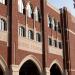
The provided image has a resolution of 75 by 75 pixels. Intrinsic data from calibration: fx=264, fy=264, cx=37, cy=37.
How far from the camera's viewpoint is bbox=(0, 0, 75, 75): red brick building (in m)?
26.5

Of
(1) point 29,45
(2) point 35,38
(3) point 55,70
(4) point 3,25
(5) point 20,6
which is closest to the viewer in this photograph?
(4) point 3,25

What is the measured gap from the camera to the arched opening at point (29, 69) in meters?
34.5

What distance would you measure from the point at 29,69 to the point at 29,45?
328 inches

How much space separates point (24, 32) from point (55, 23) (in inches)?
415

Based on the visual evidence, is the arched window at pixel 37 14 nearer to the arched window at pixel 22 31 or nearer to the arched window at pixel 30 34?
the arched window at pixel 30 34

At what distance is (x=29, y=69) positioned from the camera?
3800 cm

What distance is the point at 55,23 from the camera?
39875 millimetres

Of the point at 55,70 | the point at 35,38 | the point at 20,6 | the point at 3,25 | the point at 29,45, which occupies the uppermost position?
the point at 20,6

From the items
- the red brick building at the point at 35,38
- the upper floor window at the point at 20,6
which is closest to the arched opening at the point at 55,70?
the red brick building at the point at 35,38

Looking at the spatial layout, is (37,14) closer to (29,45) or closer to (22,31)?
(22,31)

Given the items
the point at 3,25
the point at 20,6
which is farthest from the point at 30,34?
the point at 3,25

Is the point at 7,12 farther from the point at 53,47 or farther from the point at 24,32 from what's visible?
the point at 53,47

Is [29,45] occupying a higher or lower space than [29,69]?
higher

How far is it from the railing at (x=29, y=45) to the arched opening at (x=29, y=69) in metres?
2.12
